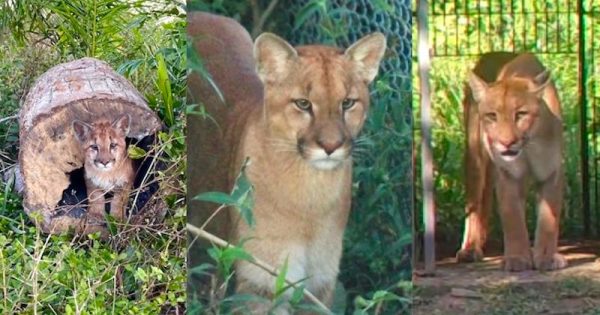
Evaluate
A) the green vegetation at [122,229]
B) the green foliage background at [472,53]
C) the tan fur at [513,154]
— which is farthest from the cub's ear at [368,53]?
the green vegetation at [122,229]

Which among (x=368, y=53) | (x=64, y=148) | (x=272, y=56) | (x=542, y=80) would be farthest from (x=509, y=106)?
(x=64, y=148)

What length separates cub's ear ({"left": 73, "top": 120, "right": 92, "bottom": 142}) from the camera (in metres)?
5.99

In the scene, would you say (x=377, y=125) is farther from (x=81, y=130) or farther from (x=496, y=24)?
(x=81, y=130)

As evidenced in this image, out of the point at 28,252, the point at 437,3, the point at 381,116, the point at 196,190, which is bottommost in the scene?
the point at 28,252

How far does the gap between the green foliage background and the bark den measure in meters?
2.39

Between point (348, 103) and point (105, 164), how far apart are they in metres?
2.30

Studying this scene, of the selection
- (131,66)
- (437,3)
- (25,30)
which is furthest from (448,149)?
(25,30)

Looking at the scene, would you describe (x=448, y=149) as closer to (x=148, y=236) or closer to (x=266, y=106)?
(x=266, y=106)

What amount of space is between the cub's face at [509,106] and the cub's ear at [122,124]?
8.19 ft

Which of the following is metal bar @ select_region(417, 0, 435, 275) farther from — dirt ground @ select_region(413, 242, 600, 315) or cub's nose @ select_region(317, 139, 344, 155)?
cub's nose @ select_region(317, 139, 344, 155)

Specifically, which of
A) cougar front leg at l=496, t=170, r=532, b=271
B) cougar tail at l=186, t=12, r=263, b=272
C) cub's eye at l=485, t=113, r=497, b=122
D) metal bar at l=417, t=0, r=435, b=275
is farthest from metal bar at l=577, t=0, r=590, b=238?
cougar tail at l=186, t=12, r=263, b=272

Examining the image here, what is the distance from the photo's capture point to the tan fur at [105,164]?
6004 millimetres

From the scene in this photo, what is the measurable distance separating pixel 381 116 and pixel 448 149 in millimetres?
288

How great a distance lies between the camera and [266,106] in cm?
414
